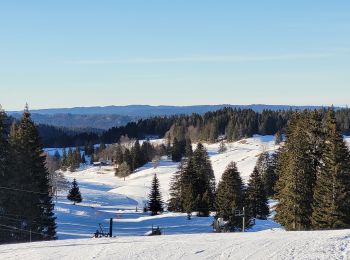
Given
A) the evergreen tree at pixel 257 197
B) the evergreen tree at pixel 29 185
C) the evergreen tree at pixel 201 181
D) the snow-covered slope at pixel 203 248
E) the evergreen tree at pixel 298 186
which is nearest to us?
the snow-covered slope at pixel 203 248

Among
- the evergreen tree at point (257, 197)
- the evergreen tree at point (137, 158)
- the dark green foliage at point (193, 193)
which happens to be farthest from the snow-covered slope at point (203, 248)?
the evergreen tree at point (137, 158)

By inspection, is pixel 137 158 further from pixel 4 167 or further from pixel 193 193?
pixel 4 167

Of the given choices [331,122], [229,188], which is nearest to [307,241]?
[331,122]

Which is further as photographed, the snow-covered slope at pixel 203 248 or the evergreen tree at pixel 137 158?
the evergreen tree at pixel 137 158

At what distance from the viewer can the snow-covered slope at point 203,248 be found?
778 inches

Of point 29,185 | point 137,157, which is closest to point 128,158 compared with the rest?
point 137,157

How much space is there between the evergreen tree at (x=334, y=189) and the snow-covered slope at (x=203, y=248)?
12.3 m

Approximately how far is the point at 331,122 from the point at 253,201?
3140 cm

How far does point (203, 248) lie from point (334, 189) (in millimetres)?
17879

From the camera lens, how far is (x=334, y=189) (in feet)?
119

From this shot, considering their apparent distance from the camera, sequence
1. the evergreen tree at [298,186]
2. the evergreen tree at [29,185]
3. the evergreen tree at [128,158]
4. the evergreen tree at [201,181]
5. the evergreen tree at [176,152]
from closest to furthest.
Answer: the evergreen tree at [298,186], the evergreen tree at [29,185], the evergreen tree at [201,181], the evergreen tree at [128,158], the evergreen tree at [176,152]

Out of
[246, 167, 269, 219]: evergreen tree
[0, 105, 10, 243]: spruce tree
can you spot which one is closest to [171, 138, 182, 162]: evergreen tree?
[246, 167, 269, 219]: evergreen tree

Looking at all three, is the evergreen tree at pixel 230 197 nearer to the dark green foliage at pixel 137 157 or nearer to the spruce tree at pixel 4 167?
the spruce tree at pixel 4 167

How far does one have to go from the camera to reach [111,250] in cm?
2158
